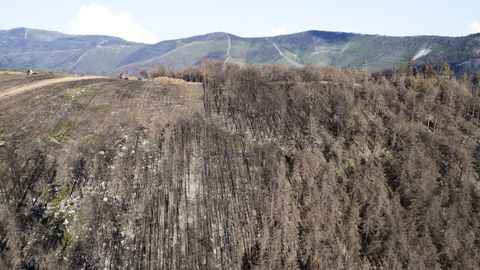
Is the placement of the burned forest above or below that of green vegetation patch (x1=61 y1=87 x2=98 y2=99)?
below

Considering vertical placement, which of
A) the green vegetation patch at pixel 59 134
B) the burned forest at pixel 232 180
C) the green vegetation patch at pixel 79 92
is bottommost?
the burned forest at pixel 232 180

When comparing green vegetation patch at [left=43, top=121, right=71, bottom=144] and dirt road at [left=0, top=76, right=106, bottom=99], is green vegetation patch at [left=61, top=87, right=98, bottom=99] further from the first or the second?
green vegetation patch at [left=43, top=121, right=71, bottom=144]

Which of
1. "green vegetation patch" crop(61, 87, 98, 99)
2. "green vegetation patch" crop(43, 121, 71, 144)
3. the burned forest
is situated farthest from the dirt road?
"green vegetation patch" crop(43, 121, 71, 144)

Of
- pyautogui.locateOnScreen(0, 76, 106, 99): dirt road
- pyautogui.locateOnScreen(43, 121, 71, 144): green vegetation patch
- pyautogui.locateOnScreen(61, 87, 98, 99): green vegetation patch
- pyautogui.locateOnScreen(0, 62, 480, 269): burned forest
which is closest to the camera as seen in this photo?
pyautogui.locateOnScreen(0, 62, 480, 269): burned forest

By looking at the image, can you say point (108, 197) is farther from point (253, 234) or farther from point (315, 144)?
point (315, 144)

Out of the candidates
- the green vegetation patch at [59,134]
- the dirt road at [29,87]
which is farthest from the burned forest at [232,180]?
the dirt road at [29,87]

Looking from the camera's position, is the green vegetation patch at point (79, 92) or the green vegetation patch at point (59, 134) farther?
the green vegetation patch at point (79, 92)

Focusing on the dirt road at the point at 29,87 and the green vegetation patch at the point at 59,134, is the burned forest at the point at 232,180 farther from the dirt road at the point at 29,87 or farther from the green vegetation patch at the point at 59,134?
the dirt road at the point at 29,87

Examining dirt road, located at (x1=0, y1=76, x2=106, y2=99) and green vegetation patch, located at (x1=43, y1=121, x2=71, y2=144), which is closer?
green vegetation patch, located at (x1=43, y1=121, x2=71, y2=144)

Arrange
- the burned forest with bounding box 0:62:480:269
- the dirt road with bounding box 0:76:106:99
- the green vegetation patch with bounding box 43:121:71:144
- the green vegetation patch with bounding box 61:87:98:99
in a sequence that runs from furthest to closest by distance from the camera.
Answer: the dirt road with bounding box 0:76:106:99 < the green vegetation patch with bounding box 61:87:98:99 < the green vegetation patch with bounding box 43:121:71:144 < the burned forest with bounding box 0:62:480:269
